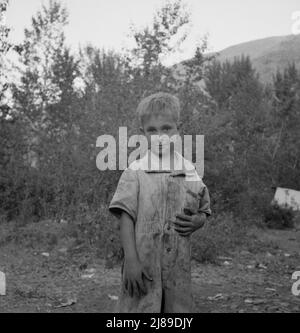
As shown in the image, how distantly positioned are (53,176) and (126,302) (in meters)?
7.52

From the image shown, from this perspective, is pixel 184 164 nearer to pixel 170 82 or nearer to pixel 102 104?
pixel 102 104

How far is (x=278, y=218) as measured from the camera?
11242 mm

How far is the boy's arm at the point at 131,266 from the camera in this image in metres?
1.86

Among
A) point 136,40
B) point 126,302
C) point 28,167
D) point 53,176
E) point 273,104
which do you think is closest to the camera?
point 126,302

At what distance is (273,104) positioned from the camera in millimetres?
24781

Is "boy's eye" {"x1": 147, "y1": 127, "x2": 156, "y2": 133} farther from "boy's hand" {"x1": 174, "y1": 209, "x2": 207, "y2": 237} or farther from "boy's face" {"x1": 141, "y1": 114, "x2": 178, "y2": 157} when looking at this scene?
"boy's hand" {"x1": 174, "y1": 209, "x2": 207, "y2": 237}

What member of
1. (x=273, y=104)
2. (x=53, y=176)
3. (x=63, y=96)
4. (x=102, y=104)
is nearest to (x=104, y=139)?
(x=102, y=104)

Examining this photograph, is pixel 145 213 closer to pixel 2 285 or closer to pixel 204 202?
pixel 204 202

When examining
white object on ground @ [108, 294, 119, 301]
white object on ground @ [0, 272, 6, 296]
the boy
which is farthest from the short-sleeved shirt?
white object on ground @ [0, 272, 6, 296]

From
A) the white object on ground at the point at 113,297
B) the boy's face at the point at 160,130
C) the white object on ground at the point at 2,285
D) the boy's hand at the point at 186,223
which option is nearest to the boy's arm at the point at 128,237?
the boy's hand at the point at 186,223

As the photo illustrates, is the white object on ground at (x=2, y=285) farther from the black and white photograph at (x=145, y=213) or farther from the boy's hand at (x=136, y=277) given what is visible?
the boy's hand at (x=136, y=277)

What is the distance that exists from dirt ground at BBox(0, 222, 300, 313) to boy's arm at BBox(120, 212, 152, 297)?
1.73m

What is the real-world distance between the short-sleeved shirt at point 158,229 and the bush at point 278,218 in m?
9.61

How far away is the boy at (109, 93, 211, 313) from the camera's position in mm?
1888
